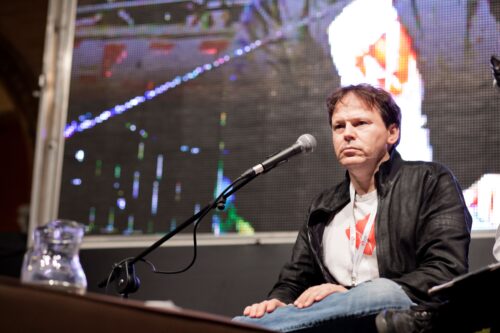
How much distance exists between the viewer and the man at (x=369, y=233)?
2480mm

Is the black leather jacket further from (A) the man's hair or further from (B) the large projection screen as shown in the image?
(B) the large projection screen

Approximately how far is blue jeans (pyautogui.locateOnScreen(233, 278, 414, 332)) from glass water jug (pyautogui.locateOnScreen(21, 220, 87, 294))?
645 millimetres

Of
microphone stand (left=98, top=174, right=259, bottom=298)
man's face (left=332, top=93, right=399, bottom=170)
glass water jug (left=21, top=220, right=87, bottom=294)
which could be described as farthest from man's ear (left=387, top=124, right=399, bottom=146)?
glass water jug (left=21, top=220, right=87, bottom=294)

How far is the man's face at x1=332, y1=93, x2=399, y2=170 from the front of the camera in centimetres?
309

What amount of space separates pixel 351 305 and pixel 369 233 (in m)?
0.64

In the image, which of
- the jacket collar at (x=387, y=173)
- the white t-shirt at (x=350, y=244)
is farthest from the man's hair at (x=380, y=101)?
the white t-shirt at (x=350, y=244)

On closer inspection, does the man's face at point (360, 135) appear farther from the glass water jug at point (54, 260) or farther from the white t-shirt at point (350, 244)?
the glass water jug at point (54, 260)

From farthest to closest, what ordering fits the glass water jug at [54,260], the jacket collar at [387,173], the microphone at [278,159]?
the jacket collar at [387,173] → the microphone at [278,159] → the glass water jug at [54,260]

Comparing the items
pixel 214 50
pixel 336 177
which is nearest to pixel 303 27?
pixel 214 50

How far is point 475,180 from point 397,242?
40.4 inches

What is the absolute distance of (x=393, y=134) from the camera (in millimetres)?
3180

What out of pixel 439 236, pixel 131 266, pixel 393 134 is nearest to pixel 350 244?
pixel 439 236

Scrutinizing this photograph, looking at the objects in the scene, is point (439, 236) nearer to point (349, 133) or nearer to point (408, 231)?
point (408, 231)

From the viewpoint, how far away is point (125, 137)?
458 cm
